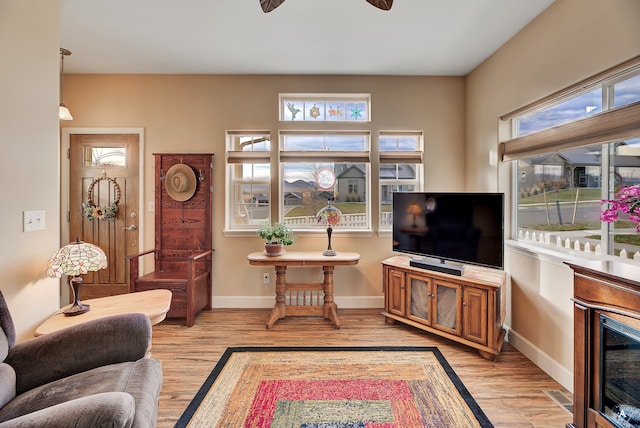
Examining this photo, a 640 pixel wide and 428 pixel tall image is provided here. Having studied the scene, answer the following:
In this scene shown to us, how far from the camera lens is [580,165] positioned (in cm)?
217

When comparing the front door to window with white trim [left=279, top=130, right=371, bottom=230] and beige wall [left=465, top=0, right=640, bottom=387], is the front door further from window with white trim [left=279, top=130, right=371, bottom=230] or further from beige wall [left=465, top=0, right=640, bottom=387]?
beige wall [left=465, top=0, right=640, bottom=387]

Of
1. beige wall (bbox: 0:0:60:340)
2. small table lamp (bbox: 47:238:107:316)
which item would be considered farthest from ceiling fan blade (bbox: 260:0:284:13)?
small table lamp (bbox: 47:238:107:316)

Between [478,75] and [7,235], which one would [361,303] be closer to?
[478,75]

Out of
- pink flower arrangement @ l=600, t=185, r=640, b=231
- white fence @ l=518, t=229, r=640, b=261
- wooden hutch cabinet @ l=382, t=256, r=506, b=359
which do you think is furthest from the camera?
wooden hutch cabinet @ l=382, t=256, r=506, b=359

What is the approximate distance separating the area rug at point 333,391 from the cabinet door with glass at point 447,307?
255 millimetres

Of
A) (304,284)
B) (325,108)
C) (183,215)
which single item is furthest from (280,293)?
(325,108)

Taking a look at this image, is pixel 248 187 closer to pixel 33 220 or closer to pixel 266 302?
pixel 266 302

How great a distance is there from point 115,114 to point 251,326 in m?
2.93

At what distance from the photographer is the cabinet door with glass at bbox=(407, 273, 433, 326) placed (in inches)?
114

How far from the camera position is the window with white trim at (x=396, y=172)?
3.67 metres

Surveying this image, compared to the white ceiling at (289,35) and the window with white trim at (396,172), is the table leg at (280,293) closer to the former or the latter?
the window with white trim at (396,172)

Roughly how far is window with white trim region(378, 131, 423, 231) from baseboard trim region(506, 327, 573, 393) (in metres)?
1.62

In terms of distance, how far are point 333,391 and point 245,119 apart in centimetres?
296

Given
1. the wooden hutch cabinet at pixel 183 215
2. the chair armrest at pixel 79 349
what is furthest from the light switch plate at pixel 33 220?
the wooden hutch cabinet at pixel 183 215
